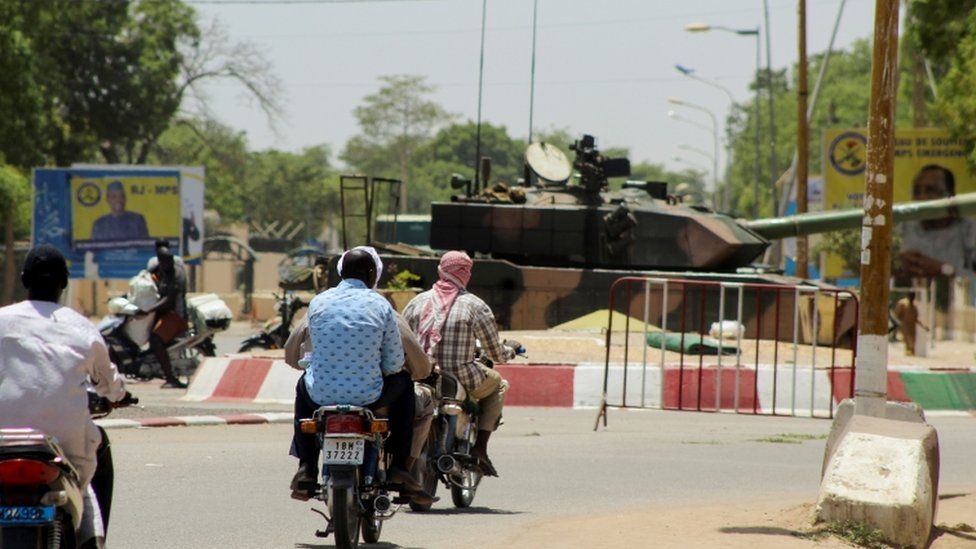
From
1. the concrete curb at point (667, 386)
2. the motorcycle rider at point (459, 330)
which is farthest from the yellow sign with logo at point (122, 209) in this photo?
the motorcycle rider at point (459, 330)

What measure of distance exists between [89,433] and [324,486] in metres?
1.80

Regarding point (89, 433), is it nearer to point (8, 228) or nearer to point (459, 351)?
point (459, 351)

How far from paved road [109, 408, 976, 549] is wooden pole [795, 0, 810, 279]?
18139 millimetres

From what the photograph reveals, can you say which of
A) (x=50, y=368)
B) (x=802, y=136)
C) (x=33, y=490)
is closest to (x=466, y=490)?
(x=50, y=368)

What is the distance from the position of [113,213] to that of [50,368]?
37.6 meters

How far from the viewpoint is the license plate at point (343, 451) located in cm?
848

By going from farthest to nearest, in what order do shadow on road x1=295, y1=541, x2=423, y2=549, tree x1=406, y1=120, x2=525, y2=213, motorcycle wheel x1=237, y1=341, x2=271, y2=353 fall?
tree x1=406, y1=120, x2=525, y2=213 → motorcycle wheel x1=237, y1=341, x2=271, y2=353 → shadow on road x1=295, y1=541, x2=423, y2=549

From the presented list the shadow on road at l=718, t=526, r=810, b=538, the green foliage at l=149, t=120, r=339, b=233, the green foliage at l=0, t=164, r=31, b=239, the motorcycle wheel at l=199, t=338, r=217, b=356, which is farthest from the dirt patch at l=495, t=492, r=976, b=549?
the green foliage at l=149, t=120, r=339, b=233

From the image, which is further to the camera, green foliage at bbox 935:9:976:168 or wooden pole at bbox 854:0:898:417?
green foliage at bbox 935:9:976:168

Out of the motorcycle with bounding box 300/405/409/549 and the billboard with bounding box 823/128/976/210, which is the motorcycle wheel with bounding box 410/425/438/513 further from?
the billboard with bounding box 823/128/976/210

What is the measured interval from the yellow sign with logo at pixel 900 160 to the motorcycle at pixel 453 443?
3560 centimetres

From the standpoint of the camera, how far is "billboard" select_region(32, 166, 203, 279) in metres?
43.5

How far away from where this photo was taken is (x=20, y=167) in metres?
53.1

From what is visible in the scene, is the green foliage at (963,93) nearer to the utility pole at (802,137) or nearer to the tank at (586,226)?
the utility pole at (802,137)
